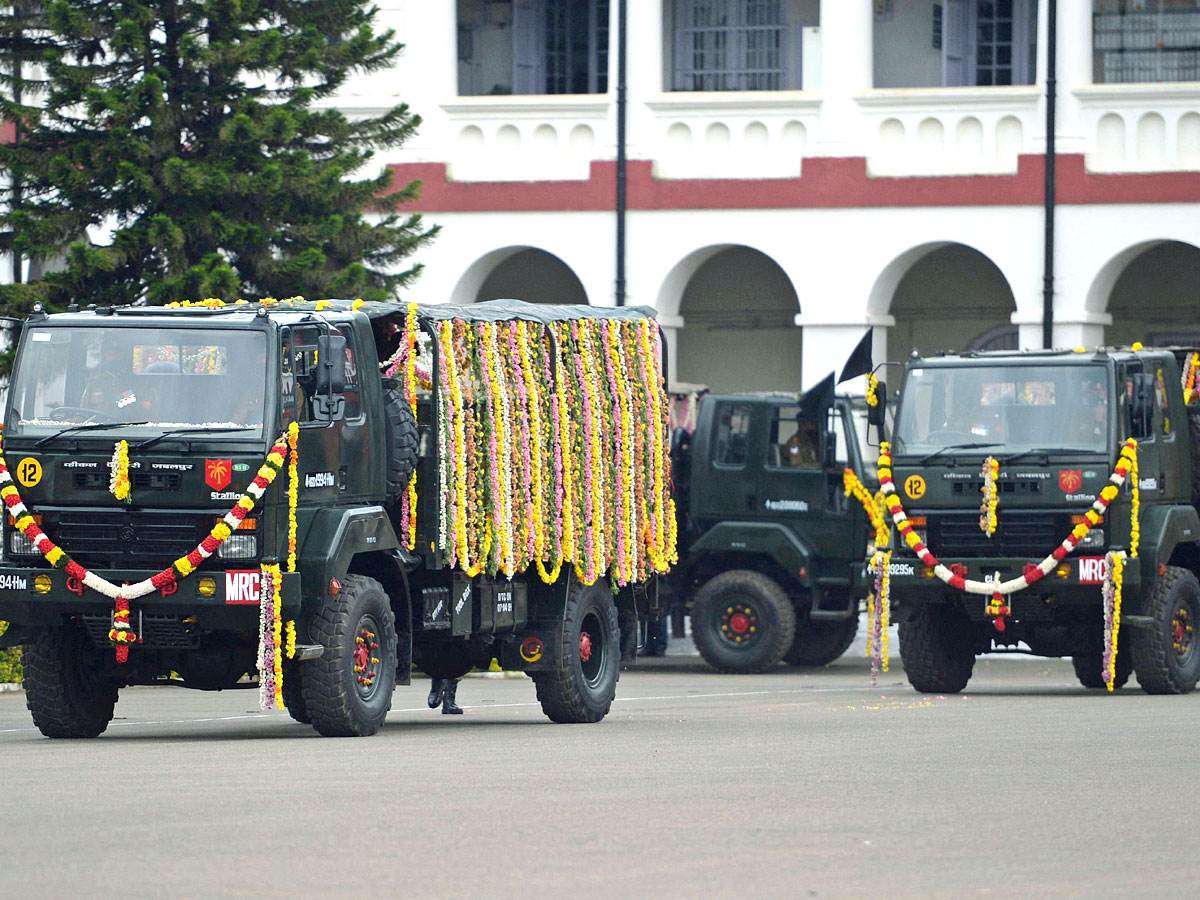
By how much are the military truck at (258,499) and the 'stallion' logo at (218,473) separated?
0.04 ft

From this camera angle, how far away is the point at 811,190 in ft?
111

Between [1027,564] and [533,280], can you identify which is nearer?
[1027,564]

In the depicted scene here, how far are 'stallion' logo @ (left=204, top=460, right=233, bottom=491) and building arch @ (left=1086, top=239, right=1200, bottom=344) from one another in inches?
847

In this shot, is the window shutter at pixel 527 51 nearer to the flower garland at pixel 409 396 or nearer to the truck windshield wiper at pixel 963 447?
the truck windshield wiper at pixel 963 447

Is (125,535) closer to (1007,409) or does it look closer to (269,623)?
(269,623)

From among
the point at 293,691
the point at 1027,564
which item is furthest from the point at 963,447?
the point at 293,691

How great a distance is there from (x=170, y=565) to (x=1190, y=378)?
34.4 ft

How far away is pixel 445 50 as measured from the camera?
115 feet

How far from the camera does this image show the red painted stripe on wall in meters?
32.5

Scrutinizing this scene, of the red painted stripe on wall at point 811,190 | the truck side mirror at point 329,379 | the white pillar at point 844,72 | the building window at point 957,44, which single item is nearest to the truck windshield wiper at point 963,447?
the truck side mirror at point 329,379

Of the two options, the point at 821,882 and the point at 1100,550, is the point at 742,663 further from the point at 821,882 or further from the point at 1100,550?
the point at 821,882

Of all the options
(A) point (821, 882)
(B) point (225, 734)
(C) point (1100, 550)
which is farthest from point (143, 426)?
(C) point (1100, 550)

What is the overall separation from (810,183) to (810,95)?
112cm

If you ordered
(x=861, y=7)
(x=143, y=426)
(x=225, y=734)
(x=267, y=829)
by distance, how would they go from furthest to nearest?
(x=861, y=7), (x=225, y=734), (x=143, y=426), (x=267, y=829)
